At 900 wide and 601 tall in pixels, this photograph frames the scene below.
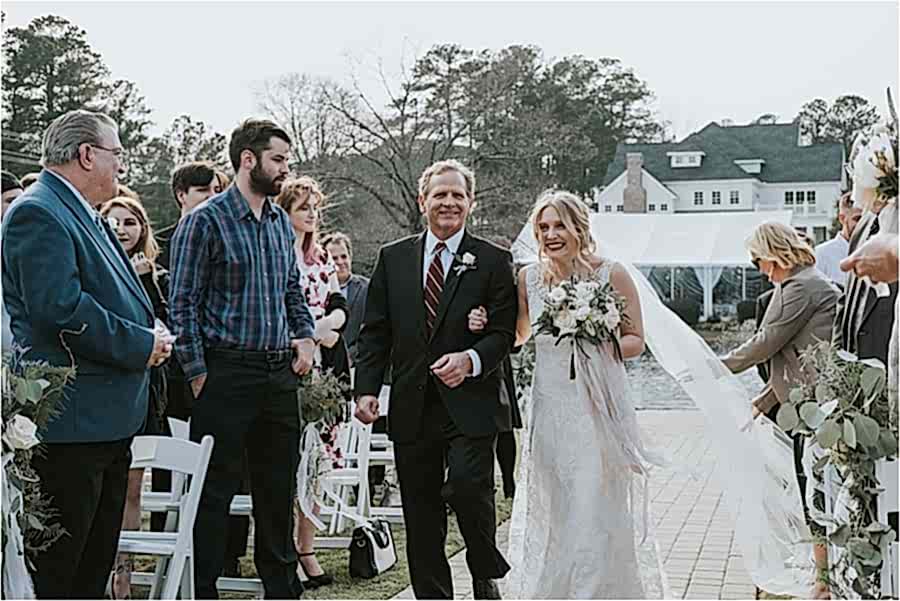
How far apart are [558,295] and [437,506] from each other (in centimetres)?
109

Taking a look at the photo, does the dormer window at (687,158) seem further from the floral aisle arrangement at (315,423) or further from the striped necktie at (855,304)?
the striped necktie at (855,304)

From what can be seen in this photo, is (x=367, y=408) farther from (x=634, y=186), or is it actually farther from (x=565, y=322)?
(x=634, y=186)

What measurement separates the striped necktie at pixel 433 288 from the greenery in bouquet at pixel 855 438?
2.06 m

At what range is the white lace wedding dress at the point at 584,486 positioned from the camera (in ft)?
17.9

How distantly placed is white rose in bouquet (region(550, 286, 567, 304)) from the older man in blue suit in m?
1.81

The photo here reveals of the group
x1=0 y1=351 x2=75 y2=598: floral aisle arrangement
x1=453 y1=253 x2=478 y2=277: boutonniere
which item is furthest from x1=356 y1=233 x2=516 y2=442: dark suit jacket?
x1=0 y1=351 x2=75 y2=598: floral aisle arrangement

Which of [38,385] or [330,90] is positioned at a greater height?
[330,90]

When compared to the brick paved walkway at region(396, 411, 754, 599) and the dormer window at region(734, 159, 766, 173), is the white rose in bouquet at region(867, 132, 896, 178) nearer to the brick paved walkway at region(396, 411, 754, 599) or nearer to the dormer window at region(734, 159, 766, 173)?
the brick paved walkway at region(396, 411, 754, 599)

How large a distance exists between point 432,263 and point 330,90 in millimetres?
25620

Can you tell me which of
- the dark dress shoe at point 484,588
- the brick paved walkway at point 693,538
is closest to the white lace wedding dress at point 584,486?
the dark dress shoe at point 484,588

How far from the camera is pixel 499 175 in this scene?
3381cm

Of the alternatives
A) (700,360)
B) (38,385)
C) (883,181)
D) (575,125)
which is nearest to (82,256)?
(38,385)

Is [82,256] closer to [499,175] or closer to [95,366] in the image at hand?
[95,366]

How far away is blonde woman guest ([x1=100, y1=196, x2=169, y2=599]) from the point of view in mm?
5711
